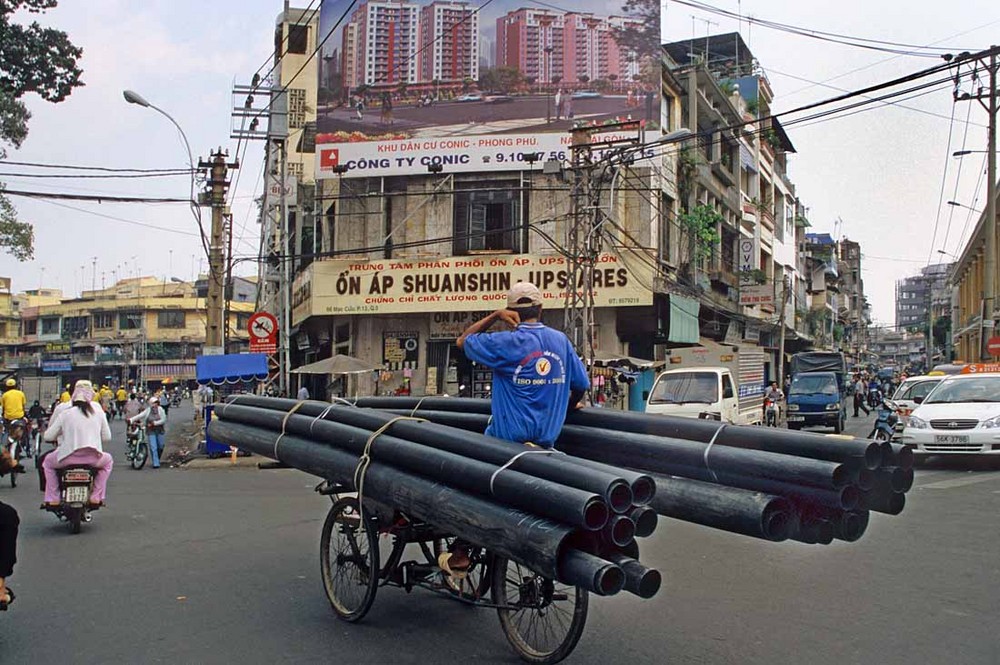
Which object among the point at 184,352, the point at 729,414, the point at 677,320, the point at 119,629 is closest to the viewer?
the point at 119,629

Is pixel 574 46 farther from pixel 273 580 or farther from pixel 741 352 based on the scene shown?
pixel 273 580

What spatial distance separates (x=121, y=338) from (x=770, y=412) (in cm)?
5706

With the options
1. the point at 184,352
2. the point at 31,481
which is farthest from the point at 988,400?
the point at 184,352

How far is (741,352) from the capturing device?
2442 centimetres

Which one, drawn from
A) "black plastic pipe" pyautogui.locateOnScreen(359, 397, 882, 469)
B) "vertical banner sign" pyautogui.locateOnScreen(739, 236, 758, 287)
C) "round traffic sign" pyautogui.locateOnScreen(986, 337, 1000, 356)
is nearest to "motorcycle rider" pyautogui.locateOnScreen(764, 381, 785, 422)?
"round traffic sign" pyautogui.locateOnScreen(986, 337, 1000, 356)

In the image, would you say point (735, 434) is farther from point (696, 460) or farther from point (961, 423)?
point (961, 423)

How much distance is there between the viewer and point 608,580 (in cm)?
346

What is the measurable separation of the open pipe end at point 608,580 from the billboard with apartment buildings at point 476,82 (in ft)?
73.7

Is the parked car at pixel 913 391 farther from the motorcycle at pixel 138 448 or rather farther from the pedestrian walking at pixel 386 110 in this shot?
the pedestrian walking at pixel 386 110

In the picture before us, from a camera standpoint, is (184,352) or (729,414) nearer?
(729,414)

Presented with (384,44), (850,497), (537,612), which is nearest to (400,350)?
(384,44)

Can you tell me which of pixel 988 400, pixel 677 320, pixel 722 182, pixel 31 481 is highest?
pixel 722 182

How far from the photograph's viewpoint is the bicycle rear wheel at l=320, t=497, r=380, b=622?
5273 mm

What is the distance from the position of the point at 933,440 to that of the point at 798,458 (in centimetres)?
1175
